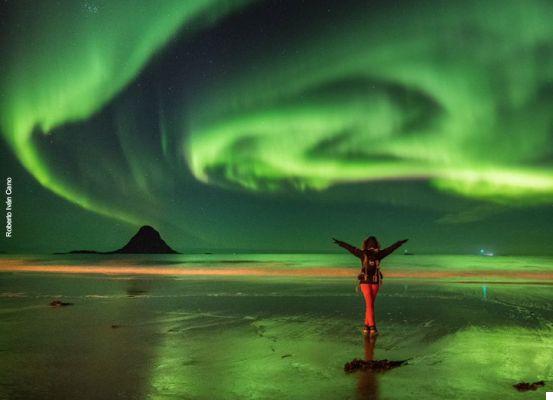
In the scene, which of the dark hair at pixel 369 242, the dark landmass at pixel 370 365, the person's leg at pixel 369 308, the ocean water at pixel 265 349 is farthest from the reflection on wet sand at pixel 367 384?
the dark hair at pixel 369 242

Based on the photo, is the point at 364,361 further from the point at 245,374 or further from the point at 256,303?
the point at 256,303

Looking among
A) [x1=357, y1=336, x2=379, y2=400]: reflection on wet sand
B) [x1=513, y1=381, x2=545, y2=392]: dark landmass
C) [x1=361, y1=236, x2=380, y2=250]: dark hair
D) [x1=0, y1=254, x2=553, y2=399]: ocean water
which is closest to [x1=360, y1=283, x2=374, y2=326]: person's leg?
[x1=0, y1=254, x2=553, y2=399]: ocean water

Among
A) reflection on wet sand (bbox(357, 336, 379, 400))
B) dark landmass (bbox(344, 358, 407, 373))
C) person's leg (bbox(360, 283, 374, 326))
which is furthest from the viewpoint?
person's leg (bbox(360, 283, 374, 326))

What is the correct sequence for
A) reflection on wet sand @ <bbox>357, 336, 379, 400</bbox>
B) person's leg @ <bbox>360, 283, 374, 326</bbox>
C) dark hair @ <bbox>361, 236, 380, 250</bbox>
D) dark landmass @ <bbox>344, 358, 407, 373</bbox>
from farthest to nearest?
1. dark hair @ <bbox>361, 236, 380, 250</bbox>
2. person's leg @ <bbox>360, 283, 374, 326</bbox>
3. dark landmass @ <bbox>344, 358, 407, 373</bbox>
4. reflection on wet sand @ <bbox>357, 336, 379, 400</bbox>

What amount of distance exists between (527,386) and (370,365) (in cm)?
201

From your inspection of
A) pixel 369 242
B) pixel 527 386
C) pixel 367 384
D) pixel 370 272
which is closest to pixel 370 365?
pixel 367 384

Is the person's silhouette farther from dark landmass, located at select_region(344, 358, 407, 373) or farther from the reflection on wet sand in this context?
dark landmass, located at select_region(344, 358, 407, 373)

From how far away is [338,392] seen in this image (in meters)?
5.76

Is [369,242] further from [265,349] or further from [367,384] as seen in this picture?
[367,384]

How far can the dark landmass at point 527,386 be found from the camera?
596 centimetres

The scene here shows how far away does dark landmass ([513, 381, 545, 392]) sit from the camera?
596cm

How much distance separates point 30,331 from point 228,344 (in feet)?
14.5

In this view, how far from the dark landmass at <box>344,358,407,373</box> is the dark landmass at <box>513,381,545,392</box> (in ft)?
5.32

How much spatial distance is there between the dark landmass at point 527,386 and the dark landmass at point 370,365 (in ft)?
5.32
